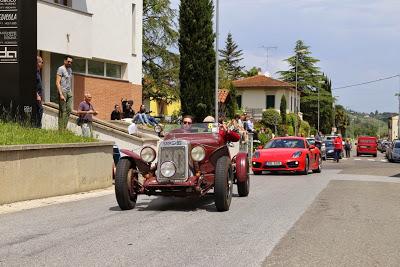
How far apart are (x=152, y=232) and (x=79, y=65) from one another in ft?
60.6

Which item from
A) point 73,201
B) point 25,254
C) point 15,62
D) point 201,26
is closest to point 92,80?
point 201,26

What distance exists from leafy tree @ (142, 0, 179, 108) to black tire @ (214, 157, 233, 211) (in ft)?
125

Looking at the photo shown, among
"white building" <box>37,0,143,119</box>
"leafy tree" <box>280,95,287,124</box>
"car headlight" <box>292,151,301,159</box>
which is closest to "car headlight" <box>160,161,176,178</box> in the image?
"car headlight" <box>292,151,301,159</box>

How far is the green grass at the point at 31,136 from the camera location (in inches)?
465

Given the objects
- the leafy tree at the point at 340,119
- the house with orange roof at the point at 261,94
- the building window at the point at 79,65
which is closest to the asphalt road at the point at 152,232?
→ the building window at the point at 79,65

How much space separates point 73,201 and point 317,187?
656cm

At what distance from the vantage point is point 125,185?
33.1 ft

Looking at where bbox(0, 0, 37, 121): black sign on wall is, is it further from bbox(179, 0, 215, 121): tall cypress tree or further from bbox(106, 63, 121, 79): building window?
bbox(179, 0, 215, 121): tall cypress tree

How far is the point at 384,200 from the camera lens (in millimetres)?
12758

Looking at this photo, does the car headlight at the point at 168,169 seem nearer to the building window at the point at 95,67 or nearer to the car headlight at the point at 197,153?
the car headlight at the point at 197,153

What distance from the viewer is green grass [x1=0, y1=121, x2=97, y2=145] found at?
1181cm

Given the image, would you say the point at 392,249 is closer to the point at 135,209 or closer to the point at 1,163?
the point at 135,209

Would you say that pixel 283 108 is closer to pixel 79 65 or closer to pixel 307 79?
pixel 307 79

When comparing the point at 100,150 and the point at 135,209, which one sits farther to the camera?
the point at 100,150
